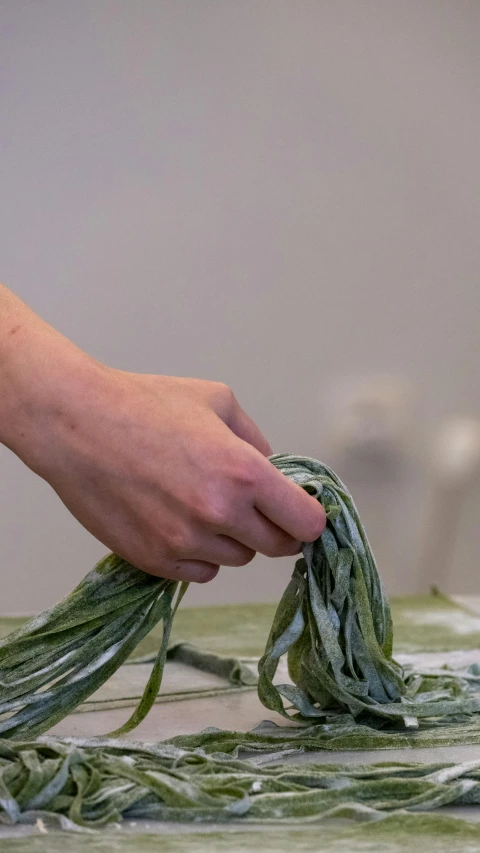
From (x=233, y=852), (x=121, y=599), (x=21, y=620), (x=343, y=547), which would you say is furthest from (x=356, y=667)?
(x=21, y=620)

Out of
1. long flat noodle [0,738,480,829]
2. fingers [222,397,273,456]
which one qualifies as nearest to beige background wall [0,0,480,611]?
fingers [222,397,273,456]

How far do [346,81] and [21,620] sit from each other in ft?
5.65

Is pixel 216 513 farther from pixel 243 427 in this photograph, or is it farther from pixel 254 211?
pixel 254 211

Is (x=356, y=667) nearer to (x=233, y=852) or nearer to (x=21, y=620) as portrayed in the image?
(x=233, y=852)

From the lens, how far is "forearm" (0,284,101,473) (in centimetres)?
87

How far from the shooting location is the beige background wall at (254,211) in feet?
8.24

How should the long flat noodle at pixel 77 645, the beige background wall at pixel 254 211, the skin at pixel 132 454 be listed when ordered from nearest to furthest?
the skin at pixel 132 454
the long flat noodle at pixel 77 645
the beige background wall at pixel 254 211

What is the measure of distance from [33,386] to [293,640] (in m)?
0.41

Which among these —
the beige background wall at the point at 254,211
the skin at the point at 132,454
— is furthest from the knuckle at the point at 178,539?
the beige background wall at the point at 254,211

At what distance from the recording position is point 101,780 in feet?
2.59

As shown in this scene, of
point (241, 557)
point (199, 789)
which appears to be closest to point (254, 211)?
point (241, 557)

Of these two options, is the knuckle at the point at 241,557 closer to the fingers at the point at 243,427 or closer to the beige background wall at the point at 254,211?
the fingers at the point at 243,427

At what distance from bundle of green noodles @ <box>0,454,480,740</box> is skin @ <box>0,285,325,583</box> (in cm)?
11

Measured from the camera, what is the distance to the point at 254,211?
104 inches
